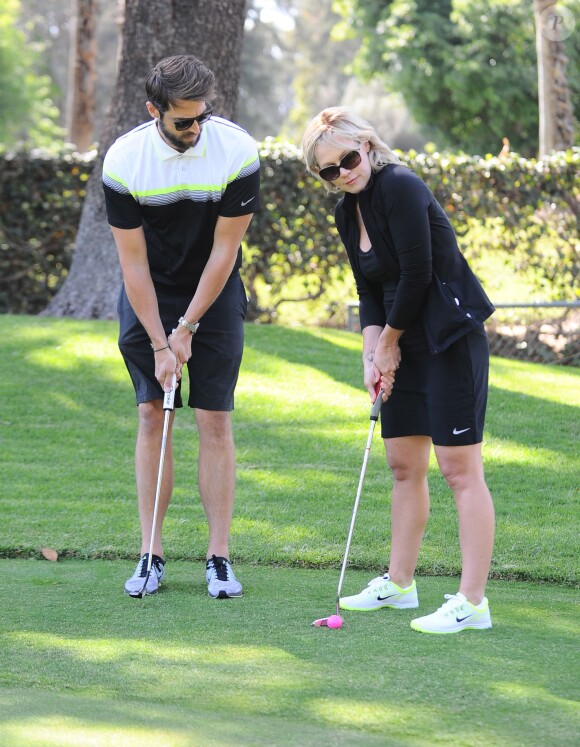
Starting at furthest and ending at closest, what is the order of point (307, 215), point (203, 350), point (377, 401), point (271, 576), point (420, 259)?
point (307, 215) → point (271, 576) → point (203, 350) → point (377, 401) → point (420, 259)

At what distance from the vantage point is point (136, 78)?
9.77 m

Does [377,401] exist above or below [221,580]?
above

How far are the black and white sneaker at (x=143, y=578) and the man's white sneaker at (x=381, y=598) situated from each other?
75 cm

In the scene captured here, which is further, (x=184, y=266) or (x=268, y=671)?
(x=184, y=266)

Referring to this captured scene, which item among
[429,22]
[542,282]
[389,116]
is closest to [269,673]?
[542,282]

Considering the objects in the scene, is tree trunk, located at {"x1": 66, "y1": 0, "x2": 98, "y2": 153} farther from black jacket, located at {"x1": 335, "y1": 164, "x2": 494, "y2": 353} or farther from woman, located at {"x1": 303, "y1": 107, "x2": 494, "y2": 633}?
black jacket, located at {"x1": 335, "y1": 164, "x2": 494, "y2": 353}

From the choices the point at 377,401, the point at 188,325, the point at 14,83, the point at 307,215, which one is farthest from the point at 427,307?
the point at 14,83

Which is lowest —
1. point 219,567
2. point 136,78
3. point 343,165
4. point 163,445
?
point 219,567

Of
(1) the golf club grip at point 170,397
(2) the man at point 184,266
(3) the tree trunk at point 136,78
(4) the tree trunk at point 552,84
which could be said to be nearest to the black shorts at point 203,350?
(2) the man at point 184,266

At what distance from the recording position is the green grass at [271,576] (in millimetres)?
2828

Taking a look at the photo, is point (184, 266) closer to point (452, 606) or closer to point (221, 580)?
point (221, 580)

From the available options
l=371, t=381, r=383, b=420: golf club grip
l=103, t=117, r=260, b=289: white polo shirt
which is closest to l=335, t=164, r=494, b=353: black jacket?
l=371, t=381, r=383, b=420: golf club grip

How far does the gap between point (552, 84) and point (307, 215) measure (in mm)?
4542

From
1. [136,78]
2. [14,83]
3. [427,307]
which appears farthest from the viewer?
[14,83]
